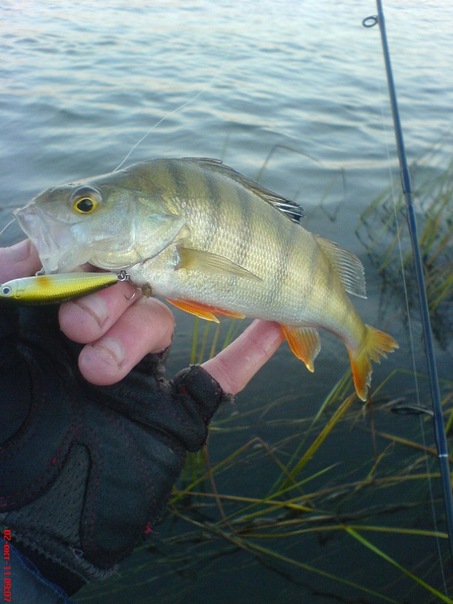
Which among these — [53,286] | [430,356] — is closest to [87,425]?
[53,286]

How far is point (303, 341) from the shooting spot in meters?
2.35

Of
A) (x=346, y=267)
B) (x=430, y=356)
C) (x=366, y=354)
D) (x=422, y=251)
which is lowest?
(x=422, y=251)

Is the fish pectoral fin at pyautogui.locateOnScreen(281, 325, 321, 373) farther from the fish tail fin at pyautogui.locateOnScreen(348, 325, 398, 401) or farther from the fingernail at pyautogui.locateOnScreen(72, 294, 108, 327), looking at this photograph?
the fingernail at pyautogui.locateOnScreen(72, 294, 108, 327)

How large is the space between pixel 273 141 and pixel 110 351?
6.64 m

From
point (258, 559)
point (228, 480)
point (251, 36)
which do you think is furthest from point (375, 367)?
point (251, 36)

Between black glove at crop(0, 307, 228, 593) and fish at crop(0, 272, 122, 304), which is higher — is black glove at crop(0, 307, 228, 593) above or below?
below

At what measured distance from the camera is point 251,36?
44.4ft

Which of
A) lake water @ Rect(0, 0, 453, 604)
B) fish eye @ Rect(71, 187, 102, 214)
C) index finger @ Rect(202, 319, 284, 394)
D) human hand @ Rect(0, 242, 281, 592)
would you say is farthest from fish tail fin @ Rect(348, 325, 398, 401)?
fish eye @ Rect(71, 187, 102, 214)

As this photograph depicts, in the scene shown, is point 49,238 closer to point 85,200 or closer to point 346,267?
point 85,200

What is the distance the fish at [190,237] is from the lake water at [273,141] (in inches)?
54.8

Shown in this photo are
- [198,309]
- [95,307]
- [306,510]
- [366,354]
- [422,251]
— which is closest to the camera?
[95,307]
